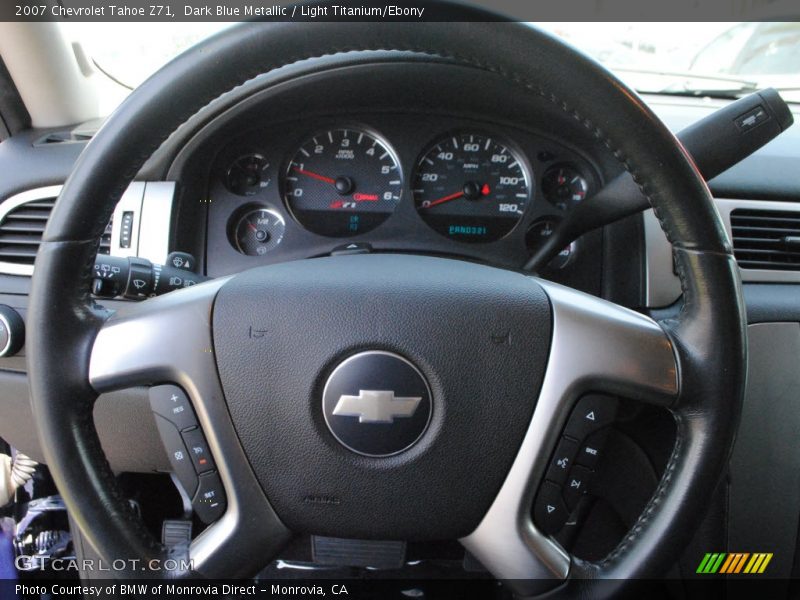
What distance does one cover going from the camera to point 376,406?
0.98 m

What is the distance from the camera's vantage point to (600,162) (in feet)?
5.78

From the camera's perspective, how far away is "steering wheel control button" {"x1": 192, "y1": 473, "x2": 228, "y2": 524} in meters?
1.02

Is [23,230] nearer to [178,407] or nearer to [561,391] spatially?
[178,407]

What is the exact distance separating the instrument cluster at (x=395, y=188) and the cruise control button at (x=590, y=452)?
85 cm

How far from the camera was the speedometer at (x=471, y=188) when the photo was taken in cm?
184

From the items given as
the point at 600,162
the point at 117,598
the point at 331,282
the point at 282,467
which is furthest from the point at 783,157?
the point at 117,598

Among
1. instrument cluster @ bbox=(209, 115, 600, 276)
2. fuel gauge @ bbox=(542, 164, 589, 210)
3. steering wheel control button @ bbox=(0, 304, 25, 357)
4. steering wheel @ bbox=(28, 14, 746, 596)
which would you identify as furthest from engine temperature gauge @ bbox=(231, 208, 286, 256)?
steering wheel @ bbox=(28, 14, 746, 596)

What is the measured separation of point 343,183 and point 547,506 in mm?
1061

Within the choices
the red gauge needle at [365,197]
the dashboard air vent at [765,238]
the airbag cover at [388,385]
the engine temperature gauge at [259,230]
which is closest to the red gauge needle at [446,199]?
the red gauge needle at [365,197]

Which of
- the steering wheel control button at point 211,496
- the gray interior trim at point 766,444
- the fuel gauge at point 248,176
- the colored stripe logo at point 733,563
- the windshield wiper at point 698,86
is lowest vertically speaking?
the colored stripe logo at point 733,563

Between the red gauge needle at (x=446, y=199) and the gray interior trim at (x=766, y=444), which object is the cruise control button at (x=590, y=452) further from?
the red gauge needle at (x=446, y=199)

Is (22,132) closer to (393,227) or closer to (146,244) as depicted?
(146,244)

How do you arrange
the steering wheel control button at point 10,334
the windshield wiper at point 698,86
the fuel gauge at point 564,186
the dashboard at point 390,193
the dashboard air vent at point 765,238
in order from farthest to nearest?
the windshield wiper at point 698,86, the fuel gauge at point 564,186, the dashboard air vent at point 765,238, the dashboard at point 390,193, the steering wheel control button at point 10,334

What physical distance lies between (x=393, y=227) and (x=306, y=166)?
0.28 meters
